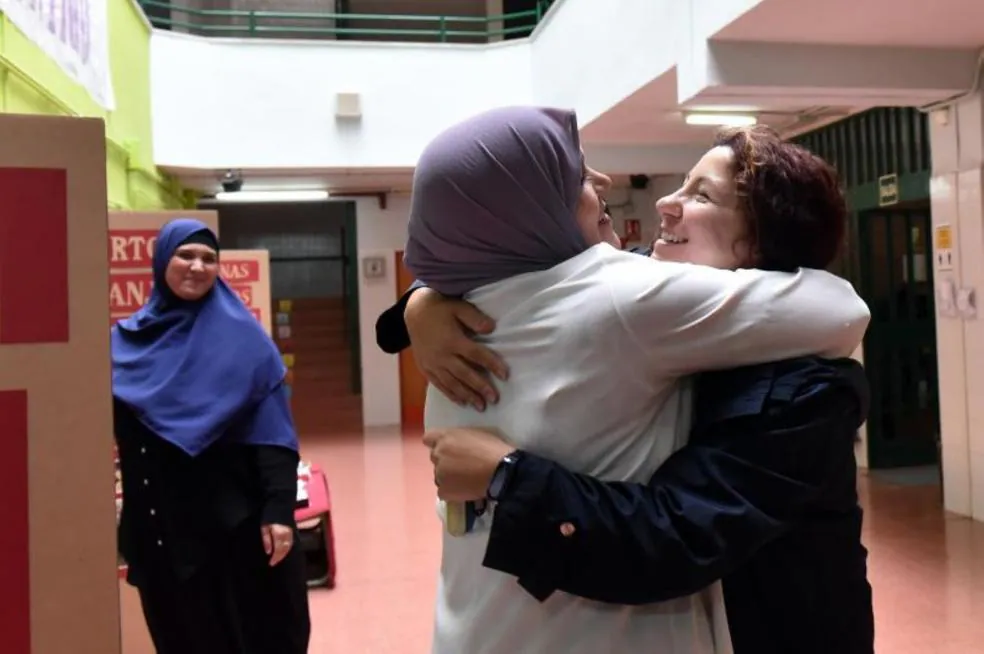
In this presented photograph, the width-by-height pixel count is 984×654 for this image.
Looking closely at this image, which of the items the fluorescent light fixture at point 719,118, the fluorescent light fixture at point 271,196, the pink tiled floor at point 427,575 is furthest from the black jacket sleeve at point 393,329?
the fluorescent light fixture at point 271,196

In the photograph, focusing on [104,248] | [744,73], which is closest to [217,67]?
[744,73]

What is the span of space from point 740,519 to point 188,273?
1831 millimetres

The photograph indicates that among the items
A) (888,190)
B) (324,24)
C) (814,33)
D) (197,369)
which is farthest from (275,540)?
(324,24)

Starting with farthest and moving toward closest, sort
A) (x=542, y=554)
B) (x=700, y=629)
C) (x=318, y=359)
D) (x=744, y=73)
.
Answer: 1. (x=318, y=359)
2. (x=744, y=73)
3. (x=700, y=629)
4. (x=542, y=554)

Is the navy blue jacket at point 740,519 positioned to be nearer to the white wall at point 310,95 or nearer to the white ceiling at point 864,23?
the white ceiling at point 864,23

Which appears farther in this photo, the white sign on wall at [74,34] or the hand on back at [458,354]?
the white sign on wall at [74,34]

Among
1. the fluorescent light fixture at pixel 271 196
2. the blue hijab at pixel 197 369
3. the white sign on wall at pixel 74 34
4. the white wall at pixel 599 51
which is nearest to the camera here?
the blue hijab at pixel 197 369

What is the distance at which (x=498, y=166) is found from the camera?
94 cm

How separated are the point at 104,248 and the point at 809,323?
940 mm

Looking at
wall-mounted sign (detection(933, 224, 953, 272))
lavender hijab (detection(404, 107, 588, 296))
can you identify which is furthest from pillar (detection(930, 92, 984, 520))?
lavender hijab (detection(404, 107, 588, 296))

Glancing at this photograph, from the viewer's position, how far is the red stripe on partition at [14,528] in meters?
1.18

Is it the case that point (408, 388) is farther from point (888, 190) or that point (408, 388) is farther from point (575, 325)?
point (575, 325)

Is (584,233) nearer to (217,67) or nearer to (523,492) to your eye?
(523,492)

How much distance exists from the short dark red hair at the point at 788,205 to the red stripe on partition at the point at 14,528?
3.26 feet
